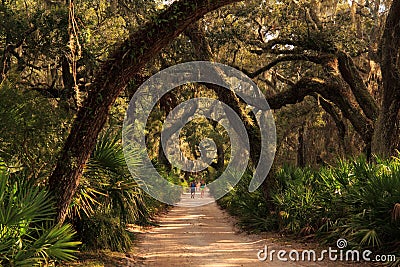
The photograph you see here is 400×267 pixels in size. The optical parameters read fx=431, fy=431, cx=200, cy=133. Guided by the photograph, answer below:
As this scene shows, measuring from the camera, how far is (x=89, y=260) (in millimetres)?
7238

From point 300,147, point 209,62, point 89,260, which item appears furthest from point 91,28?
point 300,147

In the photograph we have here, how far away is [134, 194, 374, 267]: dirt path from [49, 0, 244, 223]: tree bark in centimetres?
239

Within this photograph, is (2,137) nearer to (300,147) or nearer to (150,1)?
(150,1)

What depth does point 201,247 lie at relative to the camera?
9453mm

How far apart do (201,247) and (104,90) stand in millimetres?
4570

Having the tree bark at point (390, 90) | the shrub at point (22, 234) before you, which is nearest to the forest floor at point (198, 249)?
the shrub at point (22, 234)

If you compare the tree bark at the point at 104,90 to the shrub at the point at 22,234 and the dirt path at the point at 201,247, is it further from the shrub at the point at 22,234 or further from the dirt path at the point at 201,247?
the dirt path at the point at 201,247

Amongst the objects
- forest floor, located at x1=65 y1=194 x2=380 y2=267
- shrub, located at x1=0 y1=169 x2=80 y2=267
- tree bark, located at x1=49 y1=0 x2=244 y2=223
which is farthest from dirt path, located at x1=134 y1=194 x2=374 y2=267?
shrub, located at x1=0 y1=169 x2=80 y2=267

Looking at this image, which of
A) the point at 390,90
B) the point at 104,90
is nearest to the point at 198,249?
the point at 104,90

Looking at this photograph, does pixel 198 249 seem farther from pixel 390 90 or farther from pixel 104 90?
pixel 390 90

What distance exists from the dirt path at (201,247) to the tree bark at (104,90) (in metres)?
2.39

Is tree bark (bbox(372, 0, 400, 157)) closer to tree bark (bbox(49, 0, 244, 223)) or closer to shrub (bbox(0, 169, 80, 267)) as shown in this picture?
tree bark (bbox(49, 0, 244, 223))

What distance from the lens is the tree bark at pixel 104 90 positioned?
639cm

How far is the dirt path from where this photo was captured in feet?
25.5
